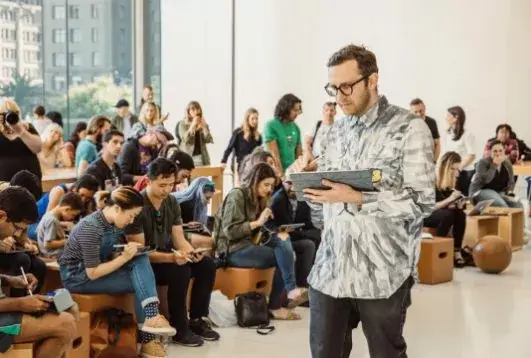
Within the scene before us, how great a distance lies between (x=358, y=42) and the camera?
13422 mm

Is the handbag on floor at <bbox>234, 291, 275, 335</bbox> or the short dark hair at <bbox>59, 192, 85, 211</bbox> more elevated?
the short dark hair at <bbox>59, 192, 85, 211</bbox>

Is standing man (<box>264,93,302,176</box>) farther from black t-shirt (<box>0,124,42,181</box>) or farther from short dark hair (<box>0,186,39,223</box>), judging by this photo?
short dark hair (<box>0,186,39,223</box>)

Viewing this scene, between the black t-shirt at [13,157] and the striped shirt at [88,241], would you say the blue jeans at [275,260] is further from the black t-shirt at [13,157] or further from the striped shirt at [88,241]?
the black t-shirt at [13,157]

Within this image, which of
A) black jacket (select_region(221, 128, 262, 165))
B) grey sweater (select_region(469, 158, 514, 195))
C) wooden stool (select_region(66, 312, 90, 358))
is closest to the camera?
wooden stool (select_region(66, 312, 90, 358))

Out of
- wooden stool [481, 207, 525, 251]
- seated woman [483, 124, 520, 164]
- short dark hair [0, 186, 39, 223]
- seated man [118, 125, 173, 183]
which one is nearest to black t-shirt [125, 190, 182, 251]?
short dark hair [0, 186, 39, 223]

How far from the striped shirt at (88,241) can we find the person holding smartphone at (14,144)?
1.57 meters

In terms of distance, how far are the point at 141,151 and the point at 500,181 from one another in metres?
3.97

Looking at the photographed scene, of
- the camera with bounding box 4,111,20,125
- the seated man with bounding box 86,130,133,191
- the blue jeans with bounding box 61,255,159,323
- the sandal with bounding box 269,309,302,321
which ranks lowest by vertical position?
the sandal with bounding box 269,309,302,321

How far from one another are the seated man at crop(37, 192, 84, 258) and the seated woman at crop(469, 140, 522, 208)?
5057mm

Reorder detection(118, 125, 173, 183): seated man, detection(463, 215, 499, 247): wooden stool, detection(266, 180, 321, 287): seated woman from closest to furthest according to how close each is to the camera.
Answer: detection(266, 180, 321, 287): seated woman, detection(118, 125, 173, 183): seated man, detection(463, 215, 499, 247): wooden stool

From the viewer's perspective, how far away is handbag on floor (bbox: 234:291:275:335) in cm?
593

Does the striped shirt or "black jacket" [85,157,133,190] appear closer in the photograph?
the striped shirt

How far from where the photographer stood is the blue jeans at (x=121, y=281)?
5023 millimetres

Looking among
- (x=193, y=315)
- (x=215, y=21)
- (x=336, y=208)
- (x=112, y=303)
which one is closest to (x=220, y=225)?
(x=193, y=315)
